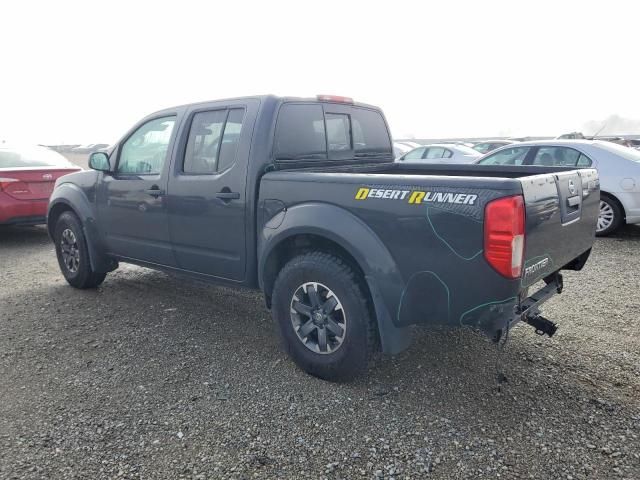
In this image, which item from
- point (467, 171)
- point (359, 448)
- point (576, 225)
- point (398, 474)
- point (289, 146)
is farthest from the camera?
point (467, 171)

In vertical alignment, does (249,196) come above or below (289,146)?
below

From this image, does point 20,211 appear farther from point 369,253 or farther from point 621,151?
point 621,151

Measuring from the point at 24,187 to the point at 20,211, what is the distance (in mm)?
353

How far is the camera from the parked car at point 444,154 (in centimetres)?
1213

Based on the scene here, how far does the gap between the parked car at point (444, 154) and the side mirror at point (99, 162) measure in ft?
27.3

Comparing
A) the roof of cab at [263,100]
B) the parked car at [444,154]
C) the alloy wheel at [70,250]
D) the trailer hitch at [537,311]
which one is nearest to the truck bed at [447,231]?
the trailer hitch at [537,311]

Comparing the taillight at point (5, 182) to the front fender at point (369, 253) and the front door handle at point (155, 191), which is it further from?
the front fender at point (369, 253)

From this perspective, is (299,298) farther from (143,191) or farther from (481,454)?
(143,191)

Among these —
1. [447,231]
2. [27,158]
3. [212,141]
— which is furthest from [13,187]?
[447,231]

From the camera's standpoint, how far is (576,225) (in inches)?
128

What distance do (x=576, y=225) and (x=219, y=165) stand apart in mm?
2539

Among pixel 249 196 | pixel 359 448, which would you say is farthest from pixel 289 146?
pixel 359 448

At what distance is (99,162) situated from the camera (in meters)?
4.63

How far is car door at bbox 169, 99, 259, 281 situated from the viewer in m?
3.67
